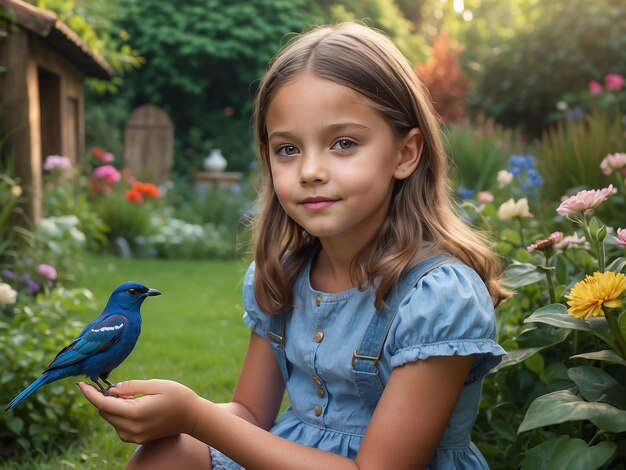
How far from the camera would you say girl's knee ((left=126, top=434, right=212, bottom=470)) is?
72.0 inches

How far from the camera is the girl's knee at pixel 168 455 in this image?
1.83m

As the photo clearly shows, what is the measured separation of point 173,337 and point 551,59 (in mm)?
6673

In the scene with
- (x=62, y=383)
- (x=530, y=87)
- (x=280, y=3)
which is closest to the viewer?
(x=62, y=383)

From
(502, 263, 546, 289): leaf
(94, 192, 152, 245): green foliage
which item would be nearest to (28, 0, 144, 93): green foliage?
(94, 192, 152, 245): green foliage

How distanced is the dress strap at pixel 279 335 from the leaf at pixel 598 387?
72cm

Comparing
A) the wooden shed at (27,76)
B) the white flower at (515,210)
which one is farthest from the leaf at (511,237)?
the wooden shed at (27,76)

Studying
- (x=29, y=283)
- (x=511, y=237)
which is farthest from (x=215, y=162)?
(x=511, y=237)

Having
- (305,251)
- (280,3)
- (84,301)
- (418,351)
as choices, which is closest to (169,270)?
(84,301)

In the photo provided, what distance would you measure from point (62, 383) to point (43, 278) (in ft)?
7.08

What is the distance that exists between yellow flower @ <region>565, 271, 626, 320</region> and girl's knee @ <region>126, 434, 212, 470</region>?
0.88 metres

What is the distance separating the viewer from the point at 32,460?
2643 mm

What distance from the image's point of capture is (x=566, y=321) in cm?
178

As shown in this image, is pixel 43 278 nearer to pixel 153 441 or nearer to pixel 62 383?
pixel 62 383

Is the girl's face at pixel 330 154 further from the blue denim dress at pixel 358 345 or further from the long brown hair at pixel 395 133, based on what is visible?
the blue denim dress at pixel 358 345
